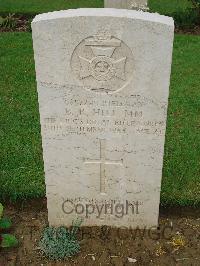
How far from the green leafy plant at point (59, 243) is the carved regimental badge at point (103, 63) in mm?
1401

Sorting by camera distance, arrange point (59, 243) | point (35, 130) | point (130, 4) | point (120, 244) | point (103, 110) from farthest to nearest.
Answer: point (130, 4)
point (35, 130)
point (120, 244)
point (59, 243)
point (103, 110)

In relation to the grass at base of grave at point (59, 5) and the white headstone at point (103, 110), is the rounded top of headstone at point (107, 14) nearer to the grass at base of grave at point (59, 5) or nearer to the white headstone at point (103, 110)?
the white headstone at point (103, 110)

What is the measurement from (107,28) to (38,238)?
80.4 inches

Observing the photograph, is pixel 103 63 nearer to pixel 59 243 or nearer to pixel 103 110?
pixel 103 110

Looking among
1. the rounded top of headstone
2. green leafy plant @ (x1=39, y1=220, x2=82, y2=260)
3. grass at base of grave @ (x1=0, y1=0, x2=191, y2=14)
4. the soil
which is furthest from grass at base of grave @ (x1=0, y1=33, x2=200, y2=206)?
grass at base of grave @ (x1=0, y1=0, x2=191, y2=14)

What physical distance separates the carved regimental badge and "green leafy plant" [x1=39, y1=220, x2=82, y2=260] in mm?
1401

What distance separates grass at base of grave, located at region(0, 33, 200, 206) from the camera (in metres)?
4.79

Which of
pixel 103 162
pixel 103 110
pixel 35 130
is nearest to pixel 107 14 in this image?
pixel 103 110

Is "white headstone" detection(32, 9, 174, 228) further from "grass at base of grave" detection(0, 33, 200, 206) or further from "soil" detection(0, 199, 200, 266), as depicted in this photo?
"grass at base of grave" detection(0, 33, 200, 206)

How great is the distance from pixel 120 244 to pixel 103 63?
1.69 m

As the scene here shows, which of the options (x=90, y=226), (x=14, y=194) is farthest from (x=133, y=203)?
A: (x=14, y=194)

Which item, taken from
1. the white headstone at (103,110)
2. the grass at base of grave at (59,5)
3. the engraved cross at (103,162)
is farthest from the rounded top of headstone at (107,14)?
the grass at base of grave at (59,5)

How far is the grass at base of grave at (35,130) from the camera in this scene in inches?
189

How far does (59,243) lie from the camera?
4.06m
